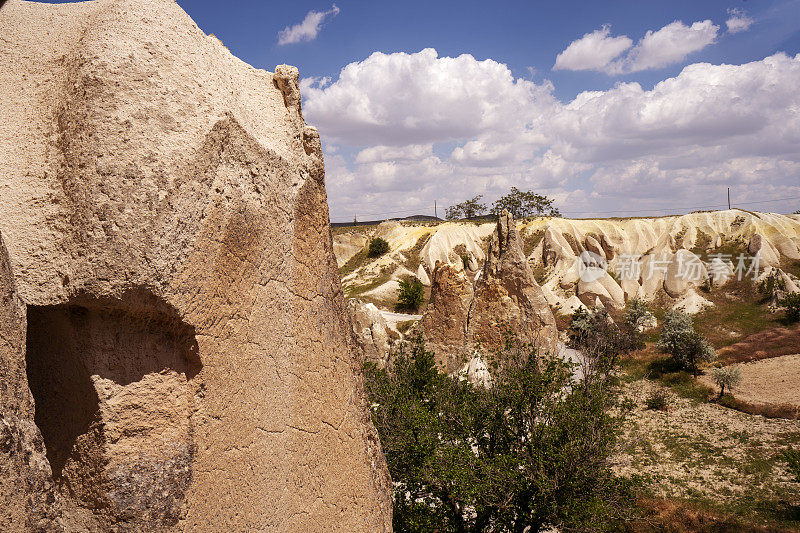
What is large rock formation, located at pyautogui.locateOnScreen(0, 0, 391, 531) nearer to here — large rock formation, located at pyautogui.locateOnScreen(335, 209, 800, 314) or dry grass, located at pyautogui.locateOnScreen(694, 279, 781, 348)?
dry grass, located at pyautogui.locateOnScreen(694, 279, 781, 348)

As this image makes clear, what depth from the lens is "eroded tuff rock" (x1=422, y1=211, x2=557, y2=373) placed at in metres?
18.4

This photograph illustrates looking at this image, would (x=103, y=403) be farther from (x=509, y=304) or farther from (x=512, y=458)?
(x=509, y=304)

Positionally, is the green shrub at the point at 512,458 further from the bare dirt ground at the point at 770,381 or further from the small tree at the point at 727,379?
the bare dirt ground at the point at 770,381

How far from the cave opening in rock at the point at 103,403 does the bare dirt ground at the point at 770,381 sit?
77.0ft

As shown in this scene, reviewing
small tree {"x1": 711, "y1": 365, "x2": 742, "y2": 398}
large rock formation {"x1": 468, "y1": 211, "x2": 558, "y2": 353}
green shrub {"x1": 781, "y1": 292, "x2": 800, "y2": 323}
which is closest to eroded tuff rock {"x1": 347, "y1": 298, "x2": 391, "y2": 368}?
large rock formation {"x1": 468, "y1": 211, "x2": 558, "y2": 353}

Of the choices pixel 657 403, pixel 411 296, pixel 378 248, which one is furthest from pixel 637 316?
pixel 378 248

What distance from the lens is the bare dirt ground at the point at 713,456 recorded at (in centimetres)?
1341

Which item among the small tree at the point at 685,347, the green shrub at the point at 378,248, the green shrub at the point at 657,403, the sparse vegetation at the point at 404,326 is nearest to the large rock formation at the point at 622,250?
the green shrub at the point at 378,248

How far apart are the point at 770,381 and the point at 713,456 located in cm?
862

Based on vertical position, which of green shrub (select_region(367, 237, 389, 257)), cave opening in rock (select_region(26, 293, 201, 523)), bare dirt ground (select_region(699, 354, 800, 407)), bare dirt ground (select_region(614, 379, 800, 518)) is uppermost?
green shrub (select_region(367, 237, 389, 257))

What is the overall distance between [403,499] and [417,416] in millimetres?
1553

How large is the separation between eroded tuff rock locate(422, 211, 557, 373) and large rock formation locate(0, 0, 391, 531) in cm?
1510

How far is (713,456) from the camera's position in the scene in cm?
1598

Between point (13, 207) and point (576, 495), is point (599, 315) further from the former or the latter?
point (13, 207)
